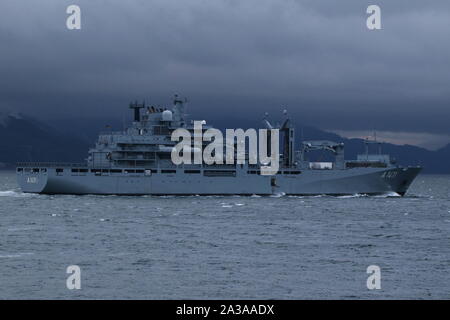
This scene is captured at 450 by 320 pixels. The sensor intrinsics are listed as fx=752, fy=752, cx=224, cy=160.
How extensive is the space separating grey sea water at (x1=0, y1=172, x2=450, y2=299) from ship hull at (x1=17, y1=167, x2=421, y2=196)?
14.2 metres

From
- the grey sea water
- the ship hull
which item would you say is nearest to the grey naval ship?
the ship hull

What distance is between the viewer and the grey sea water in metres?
28.8

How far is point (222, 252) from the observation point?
126 feet

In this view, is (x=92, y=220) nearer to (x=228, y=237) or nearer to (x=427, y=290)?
(x=228, y=237)

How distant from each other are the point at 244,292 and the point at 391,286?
6085mm

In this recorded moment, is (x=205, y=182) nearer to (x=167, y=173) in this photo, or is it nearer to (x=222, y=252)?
(x=167, y=173)

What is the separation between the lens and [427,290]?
29.0m

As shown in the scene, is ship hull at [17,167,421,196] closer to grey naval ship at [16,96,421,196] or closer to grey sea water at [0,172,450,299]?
grey naval ship at [16,96,421,196]

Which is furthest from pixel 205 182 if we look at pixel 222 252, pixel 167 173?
pixel 222 252

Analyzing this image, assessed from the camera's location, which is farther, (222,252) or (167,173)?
(167,173)

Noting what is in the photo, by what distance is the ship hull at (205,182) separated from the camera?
82688 mm

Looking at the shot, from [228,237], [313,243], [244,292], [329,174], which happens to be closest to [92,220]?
[228,237]

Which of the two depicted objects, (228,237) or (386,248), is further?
(228,237)

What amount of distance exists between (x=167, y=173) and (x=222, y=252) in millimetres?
44738
